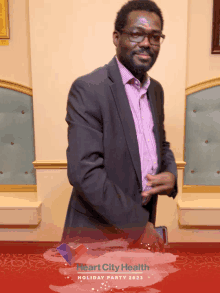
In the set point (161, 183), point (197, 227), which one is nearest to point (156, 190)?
point (161, 183)

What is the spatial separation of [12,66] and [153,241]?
1548 mm

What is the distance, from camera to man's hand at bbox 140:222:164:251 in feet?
2.59

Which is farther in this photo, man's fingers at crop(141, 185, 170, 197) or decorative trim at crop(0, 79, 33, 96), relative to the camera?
decorative trim at crop(0, 79, 33, 96)

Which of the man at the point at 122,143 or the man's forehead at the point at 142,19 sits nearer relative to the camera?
the man at the point at 122,143

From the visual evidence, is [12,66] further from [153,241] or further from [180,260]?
[180,260]

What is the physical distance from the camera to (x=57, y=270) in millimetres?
612

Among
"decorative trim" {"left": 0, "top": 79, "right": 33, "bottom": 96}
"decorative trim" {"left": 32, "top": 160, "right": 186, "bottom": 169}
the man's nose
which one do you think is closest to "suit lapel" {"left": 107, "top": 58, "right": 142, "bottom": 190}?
the man's nose

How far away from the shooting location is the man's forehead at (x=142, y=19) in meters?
0.88

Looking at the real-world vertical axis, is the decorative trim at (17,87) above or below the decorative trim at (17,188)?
above

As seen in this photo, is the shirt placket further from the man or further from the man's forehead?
the man's forehead

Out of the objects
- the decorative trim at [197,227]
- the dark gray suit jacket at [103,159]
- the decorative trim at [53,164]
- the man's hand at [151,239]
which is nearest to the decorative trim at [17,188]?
the decorative trim at [53,164]

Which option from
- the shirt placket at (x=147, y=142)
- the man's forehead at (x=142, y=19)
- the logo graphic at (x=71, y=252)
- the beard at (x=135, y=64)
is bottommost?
the logo graphic at (x=71, y=252)

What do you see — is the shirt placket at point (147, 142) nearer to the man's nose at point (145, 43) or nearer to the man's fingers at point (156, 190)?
the man's fingers at point (156, 190)

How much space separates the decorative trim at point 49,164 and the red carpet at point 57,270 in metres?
0.99
